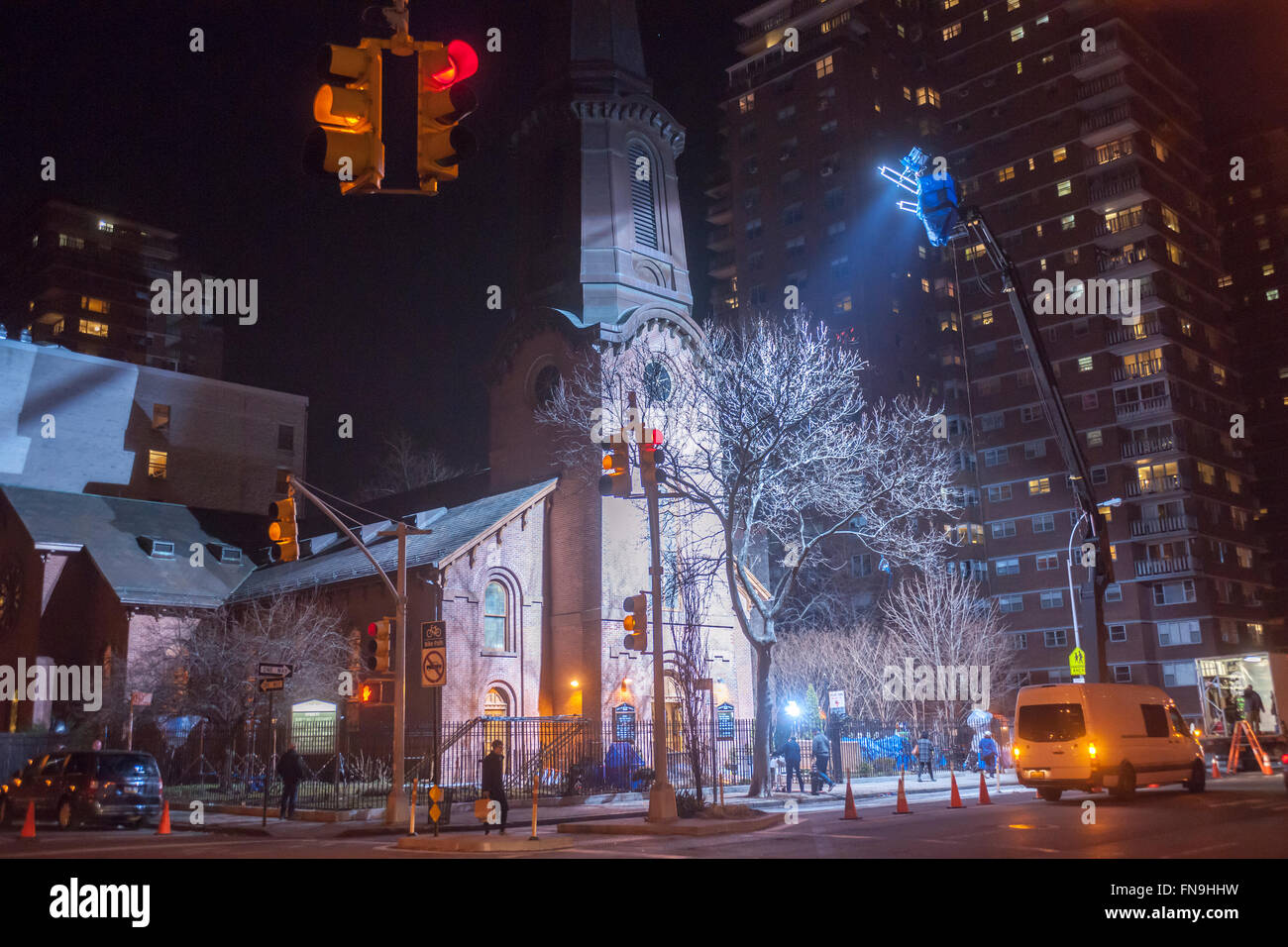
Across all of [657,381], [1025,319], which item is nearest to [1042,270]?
[657,381]

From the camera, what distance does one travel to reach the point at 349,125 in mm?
7543

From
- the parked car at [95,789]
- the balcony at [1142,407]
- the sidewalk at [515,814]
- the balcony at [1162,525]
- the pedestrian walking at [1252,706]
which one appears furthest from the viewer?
the balcony at [1142,407]

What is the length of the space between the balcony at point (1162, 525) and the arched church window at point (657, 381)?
36499mm

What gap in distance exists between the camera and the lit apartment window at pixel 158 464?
56625mm

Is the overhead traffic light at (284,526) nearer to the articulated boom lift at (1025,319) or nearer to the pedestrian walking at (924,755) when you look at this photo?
the articulated boom lift at (1025,319)

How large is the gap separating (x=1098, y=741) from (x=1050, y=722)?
1.02m

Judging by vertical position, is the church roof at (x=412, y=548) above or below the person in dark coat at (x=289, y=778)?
above

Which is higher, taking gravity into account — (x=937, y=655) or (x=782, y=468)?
(x=782, y=468)

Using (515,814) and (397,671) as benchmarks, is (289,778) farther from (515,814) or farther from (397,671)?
(397,671)

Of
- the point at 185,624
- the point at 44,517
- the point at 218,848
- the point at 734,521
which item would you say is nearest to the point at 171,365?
the point at 44,517

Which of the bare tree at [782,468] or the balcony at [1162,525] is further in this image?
the balcony at [1162,525]

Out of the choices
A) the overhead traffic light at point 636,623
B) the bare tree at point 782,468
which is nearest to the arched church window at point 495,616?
the bare tree at point 782,468

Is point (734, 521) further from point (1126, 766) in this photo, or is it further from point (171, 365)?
point (171, 365)

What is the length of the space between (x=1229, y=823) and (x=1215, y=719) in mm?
34530
